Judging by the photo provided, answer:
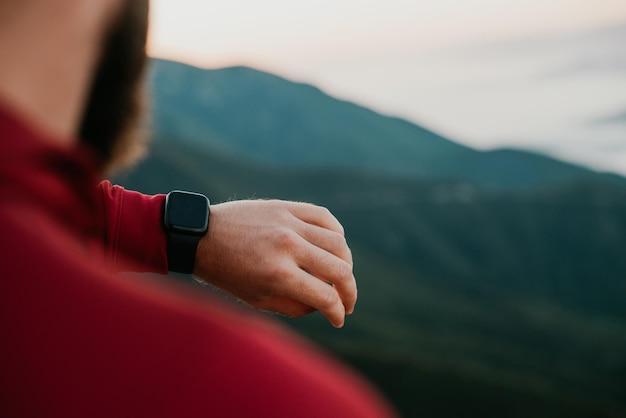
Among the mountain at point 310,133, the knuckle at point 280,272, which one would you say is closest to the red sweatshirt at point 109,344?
the knuckle at point 280,272

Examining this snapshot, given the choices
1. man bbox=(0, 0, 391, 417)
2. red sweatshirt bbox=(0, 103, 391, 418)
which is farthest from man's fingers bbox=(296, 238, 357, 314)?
red sweatshirt bbox=(0, 103, 391, 418)

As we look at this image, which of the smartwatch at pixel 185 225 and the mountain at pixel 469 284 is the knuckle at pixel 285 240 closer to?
the smartwatch at pixel 185 225

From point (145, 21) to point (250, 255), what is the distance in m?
0.66

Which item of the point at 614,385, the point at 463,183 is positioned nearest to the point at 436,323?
the point at 614,385

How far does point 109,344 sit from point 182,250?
0.96 meters

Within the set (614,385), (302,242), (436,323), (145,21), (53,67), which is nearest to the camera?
(53,67)

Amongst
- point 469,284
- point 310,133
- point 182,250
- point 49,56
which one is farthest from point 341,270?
point 310,133

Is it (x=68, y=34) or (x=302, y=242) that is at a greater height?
(x=68, y=34)

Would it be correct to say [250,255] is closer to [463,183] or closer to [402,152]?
[463,183]

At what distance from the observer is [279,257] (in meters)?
1.33

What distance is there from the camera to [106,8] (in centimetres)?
65

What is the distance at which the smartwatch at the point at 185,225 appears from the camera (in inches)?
55.3

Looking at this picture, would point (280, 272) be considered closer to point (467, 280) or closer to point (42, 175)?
point (42, 175)

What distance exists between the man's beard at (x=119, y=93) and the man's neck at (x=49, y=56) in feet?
0.17
